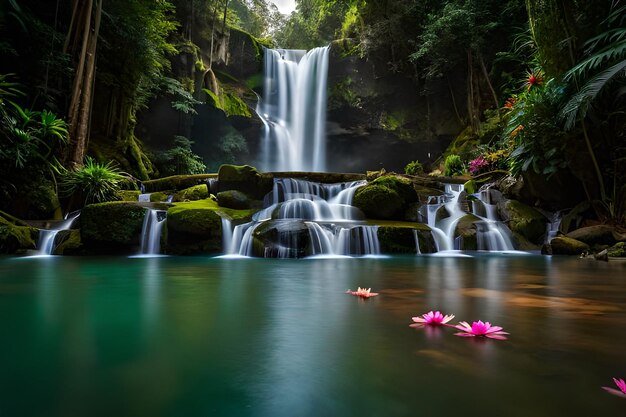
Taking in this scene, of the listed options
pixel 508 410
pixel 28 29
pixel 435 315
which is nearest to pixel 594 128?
pixel 435 315

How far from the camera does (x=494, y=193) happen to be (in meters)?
11.8

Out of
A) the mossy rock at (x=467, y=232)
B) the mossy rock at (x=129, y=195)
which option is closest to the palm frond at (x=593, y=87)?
the mossy rock at (x=467, y=232)

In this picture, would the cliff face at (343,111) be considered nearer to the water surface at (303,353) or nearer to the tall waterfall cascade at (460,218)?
the tall waterfall cascade at (460,218)

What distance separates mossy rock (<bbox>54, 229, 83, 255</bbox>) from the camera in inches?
329

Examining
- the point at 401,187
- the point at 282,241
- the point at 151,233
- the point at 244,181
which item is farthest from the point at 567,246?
the point at 151,233

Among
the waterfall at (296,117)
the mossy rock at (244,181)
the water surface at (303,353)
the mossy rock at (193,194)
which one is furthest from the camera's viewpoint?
the waterfall at (296,117)

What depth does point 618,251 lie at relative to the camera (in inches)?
280

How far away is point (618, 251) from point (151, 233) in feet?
29.9

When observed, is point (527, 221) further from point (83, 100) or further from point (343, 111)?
point (343, 111)

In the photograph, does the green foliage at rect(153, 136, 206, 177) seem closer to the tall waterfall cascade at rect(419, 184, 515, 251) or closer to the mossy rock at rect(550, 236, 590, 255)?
the tall waterfall cascade at rect(419, 184, 515, 251)

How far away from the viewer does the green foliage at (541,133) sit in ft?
31.1

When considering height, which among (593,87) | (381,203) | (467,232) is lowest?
(467,232)

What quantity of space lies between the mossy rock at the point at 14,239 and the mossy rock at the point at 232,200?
4154 millimetres

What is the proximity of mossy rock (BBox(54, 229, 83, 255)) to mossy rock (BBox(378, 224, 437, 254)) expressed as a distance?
6421 mm
